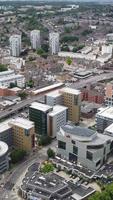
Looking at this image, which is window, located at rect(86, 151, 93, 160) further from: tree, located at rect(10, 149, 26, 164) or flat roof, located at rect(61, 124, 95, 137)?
tree, located at rect(10, 149, 26, 164)

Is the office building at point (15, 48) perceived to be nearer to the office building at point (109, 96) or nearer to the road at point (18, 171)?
the office building at point (109, 96)

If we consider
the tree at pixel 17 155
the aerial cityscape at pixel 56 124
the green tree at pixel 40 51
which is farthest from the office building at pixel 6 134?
the green tree at pixel 40 51

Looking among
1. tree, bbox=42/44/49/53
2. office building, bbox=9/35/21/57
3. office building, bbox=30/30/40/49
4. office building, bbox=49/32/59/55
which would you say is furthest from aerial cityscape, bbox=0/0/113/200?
office building, bbox=30/30/40/49

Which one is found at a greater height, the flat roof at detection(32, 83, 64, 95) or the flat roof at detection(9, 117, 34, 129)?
the flat roof at detection(9, 117, 34, 129)

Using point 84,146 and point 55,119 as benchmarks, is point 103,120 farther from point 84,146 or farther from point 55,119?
point 84,146

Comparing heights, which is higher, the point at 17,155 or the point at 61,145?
the point at 61,145

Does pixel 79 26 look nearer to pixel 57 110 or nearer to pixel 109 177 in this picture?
pixel 57 110

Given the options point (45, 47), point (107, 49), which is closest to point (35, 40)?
point (45, 47)

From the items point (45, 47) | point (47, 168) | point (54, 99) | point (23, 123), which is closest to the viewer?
point (47, 168)
